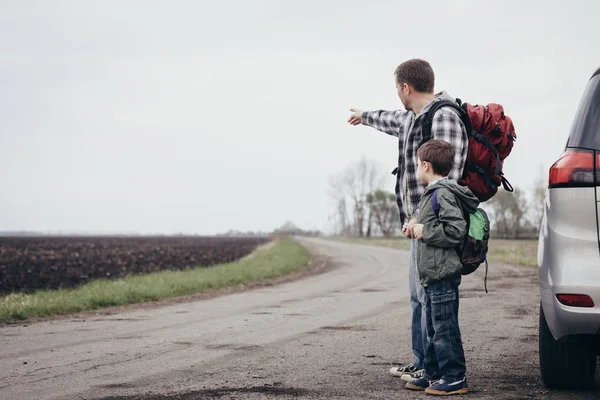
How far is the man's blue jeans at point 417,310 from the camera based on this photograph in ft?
14.5

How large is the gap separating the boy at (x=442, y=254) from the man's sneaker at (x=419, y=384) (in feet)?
0.14

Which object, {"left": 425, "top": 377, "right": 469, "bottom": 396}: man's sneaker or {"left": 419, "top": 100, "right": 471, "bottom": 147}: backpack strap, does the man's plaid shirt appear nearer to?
{"left": 419, "top": 100, "right": 471, "bottom": 147}: backpack strap

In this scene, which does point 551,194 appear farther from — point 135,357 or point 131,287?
point 131,287

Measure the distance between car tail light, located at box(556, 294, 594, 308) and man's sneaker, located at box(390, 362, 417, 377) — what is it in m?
1.42

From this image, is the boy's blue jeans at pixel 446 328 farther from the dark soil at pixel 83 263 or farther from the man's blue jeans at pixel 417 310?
the dark soil at pixel 83 263

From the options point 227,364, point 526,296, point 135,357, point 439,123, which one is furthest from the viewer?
point 526,296

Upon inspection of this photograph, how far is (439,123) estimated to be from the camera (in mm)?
4305

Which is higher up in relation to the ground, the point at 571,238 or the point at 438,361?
the point at 571,238

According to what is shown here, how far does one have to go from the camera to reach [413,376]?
4.49 m

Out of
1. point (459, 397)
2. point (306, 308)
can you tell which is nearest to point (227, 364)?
point (459, 397)

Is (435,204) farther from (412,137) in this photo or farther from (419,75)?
(419,75)

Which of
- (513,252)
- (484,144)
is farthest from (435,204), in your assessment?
(513,252)

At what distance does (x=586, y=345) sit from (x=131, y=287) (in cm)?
1024

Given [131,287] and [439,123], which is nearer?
[439,123]
